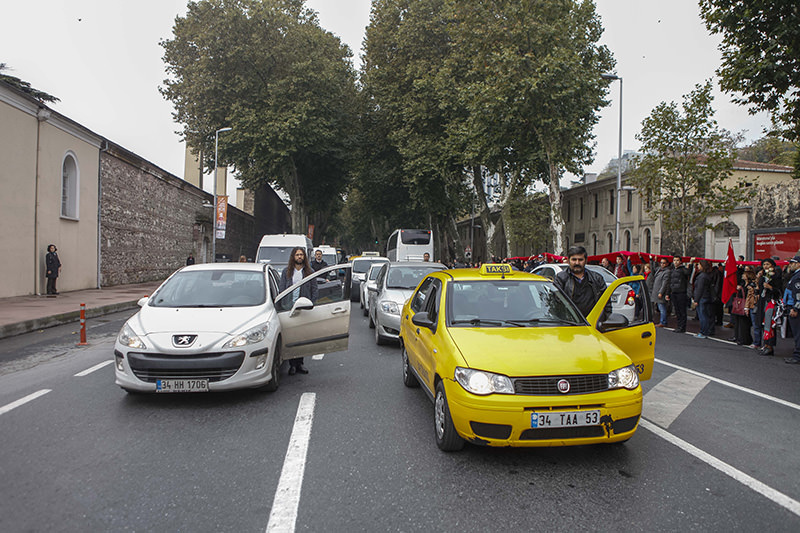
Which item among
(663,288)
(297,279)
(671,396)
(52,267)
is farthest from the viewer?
(52,267)

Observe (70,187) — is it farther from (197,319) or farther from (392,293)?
(197,319)

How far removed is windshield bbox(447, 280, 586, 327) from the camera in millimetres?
5227

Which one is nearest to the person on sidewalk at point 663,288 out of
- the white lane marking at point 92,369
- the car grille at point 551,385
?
the car grille at point 551,385

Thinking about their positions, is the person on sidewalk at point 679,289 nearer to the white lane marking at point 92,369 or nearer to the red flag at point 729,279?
the red flag at point 729,279

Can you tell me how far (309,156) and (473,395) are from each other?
35.3 meters

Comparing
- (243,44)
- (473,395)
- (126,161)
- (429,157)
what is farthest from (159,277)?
(473,395)

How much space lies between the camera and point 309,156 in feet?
124

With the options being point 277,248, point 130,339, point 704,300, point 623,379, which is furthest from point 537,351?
point 277,248

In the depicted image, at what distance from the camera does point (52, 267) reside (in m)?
18.5

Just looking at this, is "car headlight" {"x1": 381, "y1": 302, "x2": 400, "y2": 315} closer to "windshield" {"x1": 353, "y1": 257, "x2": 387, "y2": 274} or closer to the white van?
the white van

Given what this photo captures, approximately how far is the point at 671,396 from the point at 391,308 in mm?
Answer: 4803

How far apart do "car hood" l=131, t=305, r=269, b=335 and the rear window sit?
1003 inches

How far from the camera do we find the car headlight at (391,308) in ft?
33.0

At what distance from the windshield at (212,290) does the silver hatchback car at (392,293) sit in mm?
3148
